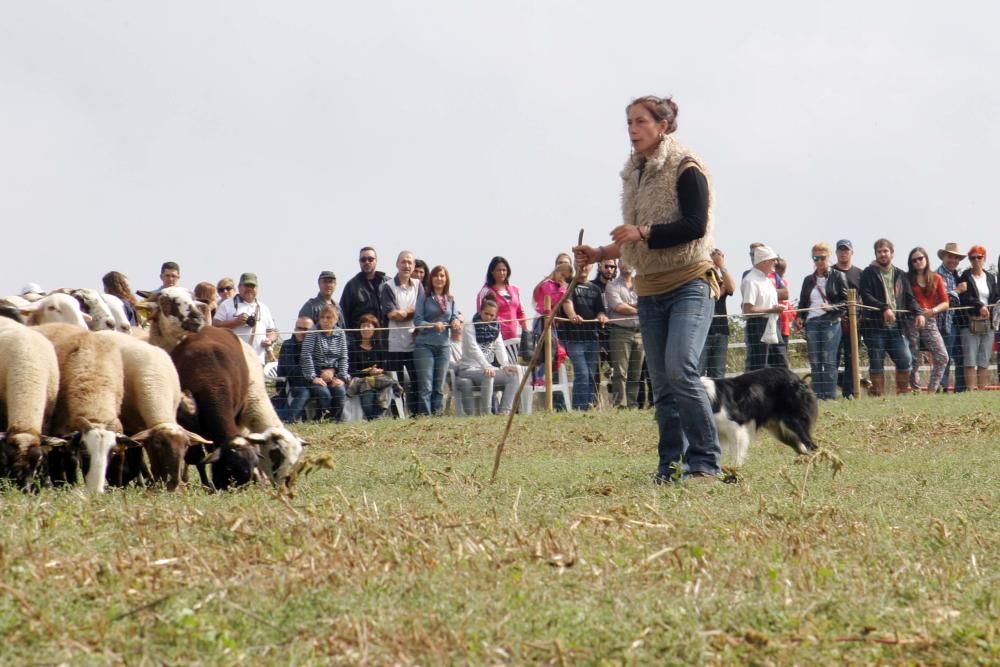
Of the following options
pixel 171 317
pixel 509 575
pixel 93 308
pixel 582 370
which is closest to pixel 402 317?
pixel 582 370

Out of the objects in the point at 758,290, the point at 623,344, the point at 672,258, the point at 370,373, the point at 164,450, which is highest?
the point at 758,290

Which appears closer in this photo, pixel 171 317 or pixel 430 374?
pixel 171 317

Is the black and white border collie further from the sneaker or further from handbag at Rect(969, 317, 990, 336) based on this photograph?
handbag at Rect(969, 317, 990, 336)

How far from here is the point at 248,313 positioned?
1534 centimetres

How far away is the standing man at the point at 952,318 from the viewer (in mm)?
18609

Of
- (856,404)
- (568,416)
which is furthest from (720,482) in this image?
(856,404)

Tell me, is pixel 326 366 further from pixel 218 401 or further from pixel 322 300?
pixel 218 401

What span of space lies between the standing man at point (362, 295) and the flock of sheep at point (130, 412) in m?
6.13

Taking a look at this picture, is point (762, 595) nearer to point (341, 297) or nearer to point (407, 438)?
point (407, 438)

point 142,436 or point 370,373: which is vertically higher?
point 370,373

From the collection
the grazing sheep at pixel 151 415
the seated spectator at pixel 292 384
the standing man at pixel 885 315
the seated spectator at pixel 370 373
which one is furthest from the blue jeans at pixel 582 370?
the grazing sheep at pixel 151 415

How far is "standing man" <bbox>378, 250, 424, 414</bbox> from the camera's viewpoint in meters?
15.9

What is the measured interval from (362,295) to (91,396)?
24.8 ft

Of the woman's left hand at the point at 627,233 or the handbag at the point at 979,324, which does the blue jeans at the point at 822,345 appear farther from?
the woman's left hand at the point at 627,233
